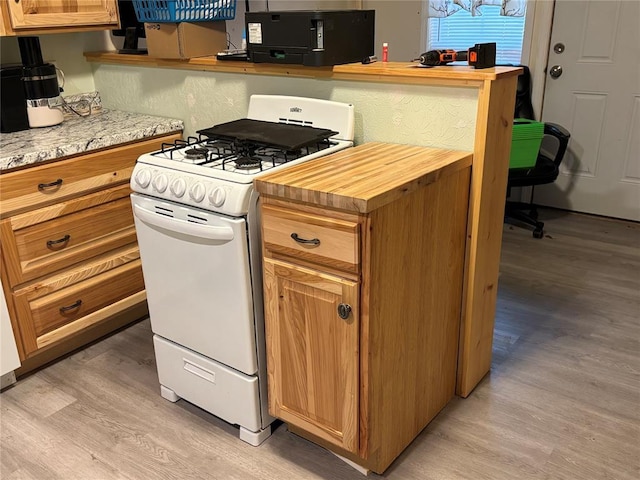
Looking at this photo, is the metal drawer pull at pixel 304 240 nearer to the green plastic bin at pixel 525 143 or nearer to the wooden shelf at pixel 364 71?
the wooden shelf at pixel 364 71

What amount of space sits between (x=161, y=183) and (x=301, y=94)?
682mm

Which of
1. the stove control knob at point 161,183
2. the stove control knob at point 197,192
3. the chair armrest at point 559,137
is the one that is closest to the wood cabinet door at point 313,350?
the stove control knob at point 197,192

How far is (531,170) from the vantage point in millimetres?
3553

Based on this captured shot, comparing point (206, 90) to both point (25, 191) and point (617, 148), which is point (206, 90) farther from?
point (617, 148)

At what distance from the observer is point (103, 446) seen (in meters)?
1.93

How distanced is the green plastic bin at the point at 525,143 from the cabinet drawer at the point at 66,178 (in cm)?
206

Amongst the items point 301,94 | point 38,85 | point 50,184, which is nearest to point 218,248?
point 301,94

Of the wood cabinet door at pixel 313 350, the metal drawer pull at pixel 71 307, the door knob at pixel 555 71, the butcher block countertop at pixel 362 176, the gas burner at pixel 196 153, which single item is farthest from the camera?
the door knob at pixel 555 71

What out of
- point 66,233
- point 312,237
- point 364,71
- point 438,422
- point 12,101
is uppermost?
point 364,71

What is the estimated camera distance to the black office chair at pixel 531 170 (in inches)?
139

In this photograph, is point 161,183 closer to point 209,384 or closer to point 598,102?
point 209,384

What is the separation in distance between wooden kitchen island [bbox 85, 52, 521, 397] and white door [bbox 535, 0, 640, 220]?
213cm

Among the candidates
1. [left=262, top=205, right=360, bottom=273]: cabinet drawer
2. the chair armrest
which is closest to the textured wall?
[left=262, top=205, right=360, bottom=273]: cabinet drawer

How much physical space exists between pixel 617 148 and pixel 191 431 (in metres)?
3.15
